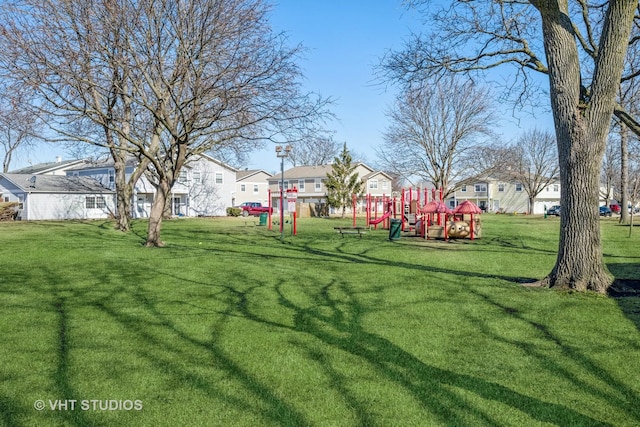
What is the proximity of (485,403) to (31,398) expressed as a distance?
4191 mm

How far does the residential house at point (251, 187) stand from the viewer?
229ft

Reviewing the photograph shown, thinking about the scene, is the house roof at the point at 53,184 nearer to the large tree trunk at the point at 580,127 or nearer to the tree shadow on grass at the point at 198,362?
the tree shadow on grass at the point at 198,362

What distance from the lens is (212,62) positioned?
17203 millimetres

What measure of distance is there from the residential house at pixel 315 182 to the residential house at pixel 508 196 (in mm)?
20465

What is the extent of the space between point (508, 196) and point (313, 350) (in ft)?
292

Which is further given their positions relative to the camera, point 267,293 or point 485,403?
point 267,293

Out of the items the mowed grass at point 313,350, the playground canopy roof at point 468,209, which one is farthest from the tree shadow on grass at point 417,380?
the playground canopy roof at point 468,209

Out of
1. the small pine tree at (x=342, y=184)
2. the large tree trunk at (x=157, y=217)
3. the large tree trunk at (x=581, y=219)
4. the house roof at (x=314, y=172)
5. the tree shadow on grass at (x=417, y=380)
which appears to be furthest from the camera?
the house roof at (x=314, y=172)

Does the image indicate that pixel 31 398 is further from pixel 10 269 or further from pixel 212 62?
pixel 212 62

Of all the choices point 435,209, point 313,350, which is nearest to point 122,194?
point 435,209

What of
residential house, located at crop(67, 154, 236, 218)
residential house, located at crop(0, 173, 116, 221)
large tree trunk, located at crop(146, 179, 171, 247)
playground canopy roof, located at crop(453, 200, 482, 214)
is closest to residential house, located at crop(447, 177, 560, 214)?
residential house, located at crop(67, 154, 236, 218)

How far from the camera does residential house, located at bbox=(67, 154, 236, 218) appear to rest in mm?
52375

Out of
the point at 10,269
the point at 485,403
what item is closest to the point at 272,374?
the point at 485,403

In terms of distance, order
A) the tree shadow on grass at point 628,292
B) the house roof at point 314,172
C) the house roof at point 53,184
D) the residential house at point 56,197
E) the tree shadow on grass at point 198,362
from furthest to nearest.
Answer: the house roof at point 314,172 → the house roof at point 53,184 → the residential house at point 56,197 → the tree shadow on grass at point 628,292 → the tree shadow on grass at point 198,362
